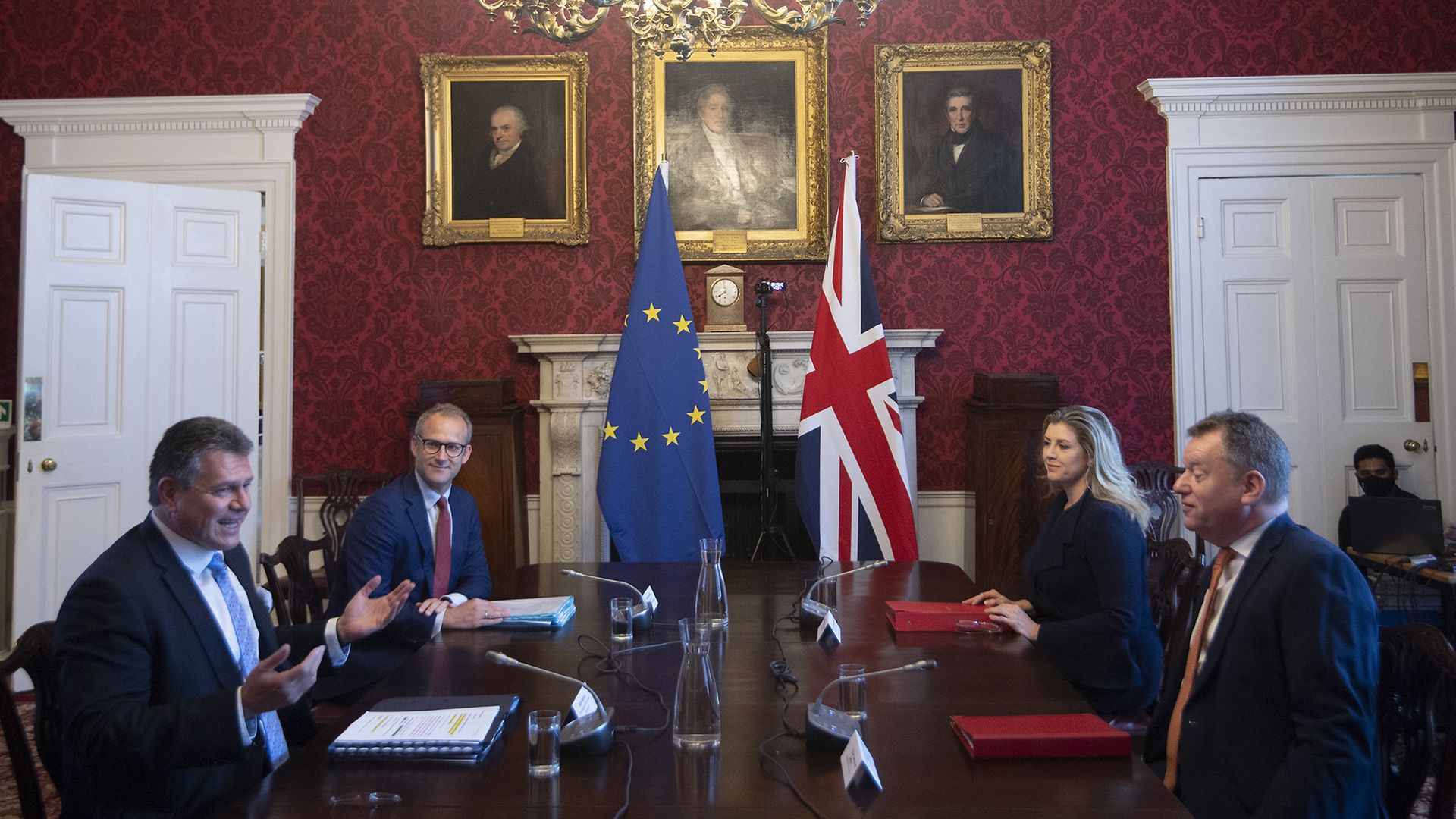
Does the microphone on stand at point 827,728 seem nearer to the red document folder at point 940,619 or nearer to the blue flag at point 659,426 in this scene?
the red document folder at point 940,619

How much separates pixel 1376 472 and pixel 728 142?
12.1 feet

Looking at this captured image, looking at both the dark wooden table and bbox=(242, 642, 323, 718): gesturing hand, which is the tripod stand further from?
bbox=(242, 642, 323, 718): gesturing hand

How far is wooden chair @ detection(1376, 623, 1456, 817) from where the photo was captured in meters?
1.73

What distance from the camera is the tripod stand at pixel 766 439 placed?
5.25 meters

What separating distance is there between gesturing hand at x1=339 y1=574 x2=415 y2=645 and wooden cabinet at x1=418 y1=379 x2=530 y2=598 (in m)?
2.92

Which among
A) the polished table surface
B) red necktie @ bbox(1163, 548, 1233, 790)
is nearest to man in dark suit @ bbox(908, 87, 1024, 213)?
the polished table surface

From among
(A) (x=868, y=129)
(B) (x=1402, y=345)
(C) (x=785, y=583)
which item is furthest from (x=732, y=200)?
(B) (x=1402, y=345)

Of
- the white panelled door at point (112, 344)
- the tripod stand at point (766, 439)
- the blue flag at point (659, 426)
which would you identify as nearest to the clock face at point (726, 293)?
the tripod stand at point (766, 439)

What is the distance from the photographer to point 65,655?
6.02 ft

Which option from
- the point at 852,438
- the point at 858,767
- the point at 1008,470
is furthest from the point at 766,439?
the point at 858,767

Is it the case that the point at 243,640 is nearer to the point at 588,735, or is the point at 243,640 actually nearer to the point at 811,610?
the point at 588,735

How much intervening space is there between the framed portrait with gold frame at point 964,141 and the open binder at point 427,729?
13.6 ft

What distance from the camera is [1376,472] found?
520cm

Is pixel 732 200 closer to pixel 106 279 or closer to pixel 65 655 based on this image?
pixel 106 279
